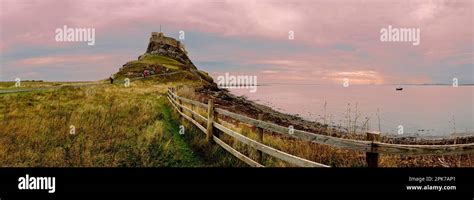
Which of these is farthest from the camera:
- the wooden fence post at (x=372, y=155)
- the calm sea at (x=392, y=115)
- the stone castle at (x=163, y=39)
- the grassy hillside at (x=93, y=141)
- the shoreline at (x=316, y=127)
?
the stone castle at (x=163, y=39)

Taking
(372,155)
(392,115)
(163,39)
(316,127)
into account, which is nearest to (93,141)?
(372,155)

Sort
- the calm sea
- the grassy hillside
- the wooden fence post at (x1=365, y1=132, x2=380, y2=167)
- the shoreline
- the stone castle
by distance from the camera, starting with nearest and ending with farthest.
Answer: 1. the wooden fence post at (x1=365, y1=132, x2=380, y2=167)
2. the grassy hillside
3. the shoreline
4. the calm sea
5. the stone castle

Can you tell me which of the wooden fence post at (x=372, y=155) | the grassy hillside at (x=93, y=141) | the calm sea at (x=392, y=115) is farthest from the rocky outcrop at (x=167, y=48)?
the wooden fence post at (x=372, y=155)

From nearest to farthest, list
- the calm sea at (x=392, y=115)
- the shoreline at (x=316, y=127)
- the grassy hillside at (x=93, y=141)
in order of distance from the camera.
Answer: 1. the grassy hillside at (x=93, y=141)
2. the shoreline at (x=316, y=127)
3. the calm sea at (x=392, y=115)

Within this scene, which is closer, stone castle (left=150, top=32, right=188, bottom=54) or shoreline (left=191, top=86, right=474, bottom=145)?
shoreline (left=191, top=86, right=474, bottom=145)

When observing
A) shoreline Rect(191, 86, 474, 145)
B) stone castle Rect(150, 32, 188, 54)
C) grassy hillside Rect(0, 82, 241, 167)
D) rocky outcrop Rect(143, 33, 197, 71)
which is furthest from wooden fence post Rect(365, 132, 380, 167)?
stone castle Rect(150, 32, 188, 54)

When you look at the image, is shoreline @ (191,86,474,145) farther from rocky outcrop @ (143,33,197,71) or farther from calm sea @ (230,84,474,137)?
rocky outcrop @ (143,33,197,71)

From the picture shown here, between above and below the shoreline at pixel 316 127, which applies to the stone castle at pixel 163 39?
above

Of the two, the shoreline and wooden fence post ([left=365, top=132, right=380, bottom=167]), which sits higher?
wooden fence post ([left=365, top=132, right=380, bottom=167])

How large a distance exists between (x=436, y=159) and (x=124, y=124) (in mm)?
10643

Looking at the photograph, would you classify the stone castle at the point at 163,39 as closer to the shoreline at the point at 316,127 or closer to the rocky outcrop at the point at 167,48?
the rocky outcrop at the point at 167,48

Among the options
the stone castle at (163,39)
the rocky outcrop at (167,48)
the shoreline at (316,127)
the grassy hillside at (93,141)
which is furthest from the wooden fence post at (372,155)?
the stone castle at (163,39)

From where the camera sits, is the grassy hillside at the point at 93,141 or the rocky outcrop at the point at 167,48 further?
the rocky outcrop at the point at 167,48
